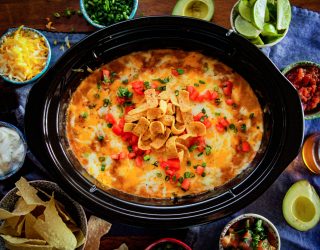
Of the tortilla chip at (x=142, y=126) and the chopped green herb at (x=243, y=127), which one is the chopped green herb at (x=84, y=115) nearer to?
the tortilla chip at (x=142, y=126)

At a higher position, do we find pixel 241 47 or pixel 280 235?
pixel 241 47

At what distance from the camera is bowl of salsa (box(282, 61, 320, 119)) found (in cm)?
384

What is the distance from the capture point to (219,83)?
3775mm

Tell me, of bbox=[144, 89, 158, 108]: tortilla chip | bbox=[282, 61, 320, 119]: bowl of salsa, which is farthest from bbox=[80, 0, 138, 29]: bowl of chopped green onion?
bbox=[282, 61, 320, 119]: bowl of salsa

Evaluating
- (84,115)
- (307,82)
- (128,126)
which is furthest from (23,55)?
(307,82)

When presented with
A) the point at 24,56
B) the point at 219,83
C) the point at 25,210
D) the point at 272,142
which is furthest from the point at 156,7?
the point at 25,210

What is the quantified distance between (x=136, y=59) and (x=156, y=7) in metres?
0.53

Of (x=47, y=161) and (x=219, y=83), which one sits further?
(x=219, y=83)

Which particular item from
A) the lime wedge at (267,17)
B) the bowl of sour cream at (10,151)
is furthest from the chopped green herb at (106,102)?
the lime wedge at (267,17)

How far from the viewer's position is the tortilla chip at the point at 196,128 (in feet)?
12.0

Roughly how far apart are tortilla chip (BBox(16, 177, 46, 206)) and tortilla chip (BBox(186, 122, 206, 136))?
3.65 feet

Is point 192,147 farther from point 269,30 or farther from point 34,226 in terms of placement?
point 34,226

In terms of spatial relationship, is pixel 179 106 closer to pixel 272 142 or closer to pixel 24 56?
pixel 272 142

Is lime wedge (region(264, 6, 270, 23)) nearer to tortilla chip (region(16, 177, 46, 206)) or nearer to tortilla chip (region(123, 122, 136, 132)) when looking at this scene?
tortilla chip (region(123, 122, 136, 132))
